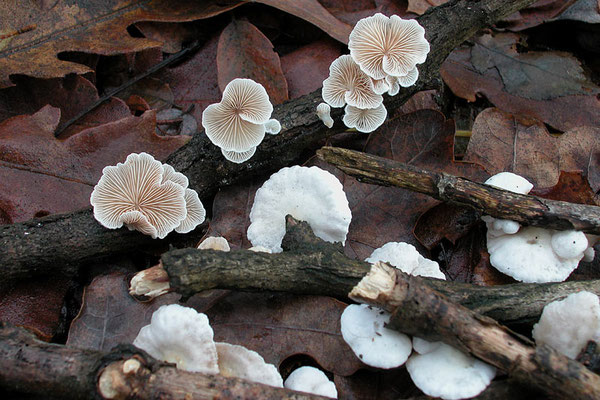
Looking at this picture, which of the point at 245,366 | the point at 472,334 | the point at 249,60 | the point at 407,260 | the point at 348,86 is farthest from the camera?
the point at 249,60

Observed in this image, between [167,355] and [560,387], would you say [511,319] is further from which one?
[167,355]

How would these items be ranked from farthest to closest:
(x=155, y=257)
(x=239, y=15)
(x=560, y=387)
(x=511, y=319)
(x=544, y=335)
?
(x=239, y=15) < (x=155, y=257) < (x=511, y=319) < (x=544, y=335) < (x=560, y=387)

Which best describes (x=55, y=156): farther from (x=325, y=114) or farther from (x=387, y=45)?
(x=387, y=45)

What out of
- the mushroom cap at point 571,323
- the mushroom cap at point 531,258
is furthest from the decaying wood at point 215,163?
the mushroom cap at point 571,323

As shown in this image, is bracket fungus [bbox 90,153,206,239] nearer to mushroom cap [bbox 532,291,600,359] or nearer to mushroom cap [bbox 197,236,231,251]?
mushroom cap [bbox 197,236,231,251]

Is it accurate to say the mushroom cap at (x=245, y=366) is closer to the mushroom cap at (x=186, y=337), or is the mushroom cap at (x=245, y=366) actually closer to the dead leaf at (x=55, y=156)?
the mushroom cap at (x=186, y=337)

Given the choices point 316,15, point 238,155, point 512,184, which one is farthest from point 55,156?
point 512,184

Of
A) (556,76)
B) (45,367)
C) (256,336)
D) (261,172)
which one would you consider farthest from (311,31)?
(45,367)
